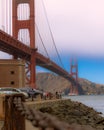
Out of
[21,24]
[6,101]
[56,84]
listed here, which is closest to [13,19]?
[21,24]

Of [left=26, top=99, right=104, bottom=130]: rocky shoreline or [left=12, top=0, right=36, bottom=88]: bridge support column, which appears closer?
[left=26, top=99, right=104, bottom=130]: rocky shoreline

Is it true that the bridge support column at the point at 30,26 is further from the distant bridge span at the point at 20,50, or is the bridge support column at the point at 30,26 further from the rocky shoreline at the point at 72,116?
the rocky shoreline at the point at 72,116

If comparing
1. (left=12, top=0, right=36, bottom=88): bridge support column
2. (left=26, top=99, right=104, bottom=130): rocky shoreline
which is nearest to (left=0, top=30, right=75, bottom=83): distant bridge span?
(left=12, top=0, right=36, bottom=88): bridge support column

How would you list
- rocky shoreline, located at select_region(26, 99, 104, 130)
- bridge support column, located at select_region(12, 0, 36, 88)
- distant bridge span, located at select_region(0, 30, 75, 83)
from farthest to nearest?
bridge support column, located at select_region(12, 0, 36, 88)
distant bridge span, located at select_region(0, 30, 75, 83)
rocky shoreline, located at select_region(26, 99, 104, 130)

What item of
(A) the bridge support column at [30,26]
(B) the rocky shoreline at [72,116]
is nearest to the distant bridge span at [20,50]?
(A) the bridge support column at [30,26]

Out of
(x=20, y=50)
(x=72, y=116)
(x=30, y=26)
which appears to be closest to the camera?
(x=72, y=116)

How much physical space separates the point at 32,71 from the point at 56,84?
305ft

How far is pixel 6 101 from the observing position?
4152mm

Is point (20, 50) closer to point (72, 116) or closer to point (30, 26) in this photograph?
point (30, 26)

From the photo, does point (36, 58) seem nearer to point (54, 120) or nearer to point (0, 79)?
point (0, 79)

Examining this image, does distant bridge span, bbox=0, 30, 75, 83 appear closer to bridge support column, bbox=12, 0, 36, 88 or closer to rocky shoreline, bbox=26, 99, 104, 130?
bridge support column, bbox=12, 0, 36, 88

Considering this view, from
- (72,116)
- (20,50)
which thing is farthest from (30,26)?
(72,116)

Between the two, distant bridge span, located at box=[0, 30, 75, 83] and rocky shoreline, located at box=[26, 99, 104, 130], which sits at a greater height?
distant bridge span, located at box=[0, 30, 75, 83]

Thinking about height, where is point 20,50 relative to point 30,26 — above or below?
below
